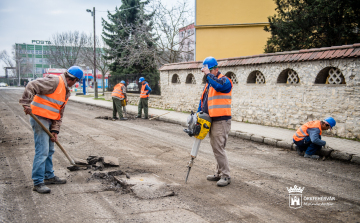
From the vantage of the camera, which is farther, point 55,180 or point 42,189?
point 55,180

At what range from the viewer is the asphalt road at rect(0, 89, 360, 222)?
3494mm

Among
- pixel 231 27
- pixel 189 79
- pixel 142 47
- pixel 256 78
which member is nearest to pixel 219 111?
pixel 256 78

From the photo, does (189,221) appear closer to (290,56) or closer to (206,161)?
(206,161)

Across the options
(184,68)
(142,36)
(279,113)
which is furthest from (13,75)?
(279,113)

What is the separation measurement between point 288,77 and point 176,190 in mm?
7949

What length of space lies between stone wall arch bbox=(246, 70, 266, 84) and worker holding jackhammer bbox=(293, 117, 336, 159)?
16.3ft

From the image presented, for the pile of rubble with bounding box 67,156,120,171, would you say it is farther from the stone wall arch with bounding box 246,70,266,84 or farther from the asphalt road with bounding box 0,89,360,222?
the stone wall arch with bounding box 246,70,266,84

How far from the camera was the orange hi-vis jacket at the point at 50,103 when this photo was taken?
423 cm

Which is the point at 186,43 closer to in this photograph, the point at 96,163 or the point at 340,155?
the point at 340,155

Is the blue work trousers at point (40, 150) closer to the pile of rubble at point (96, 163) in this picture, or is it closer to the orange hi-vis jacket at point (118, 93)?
the pile of rubble at point (96, 163)

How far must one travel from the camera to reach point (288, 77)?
10.7m

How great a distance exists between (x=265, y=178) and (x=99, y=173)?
296 cm

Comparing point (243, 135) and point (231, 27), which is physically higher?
point (231, 27)

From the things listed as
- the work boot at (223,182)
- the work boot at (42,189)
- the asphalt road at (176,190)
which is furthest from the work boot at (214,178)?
the work boot at (42,189)
